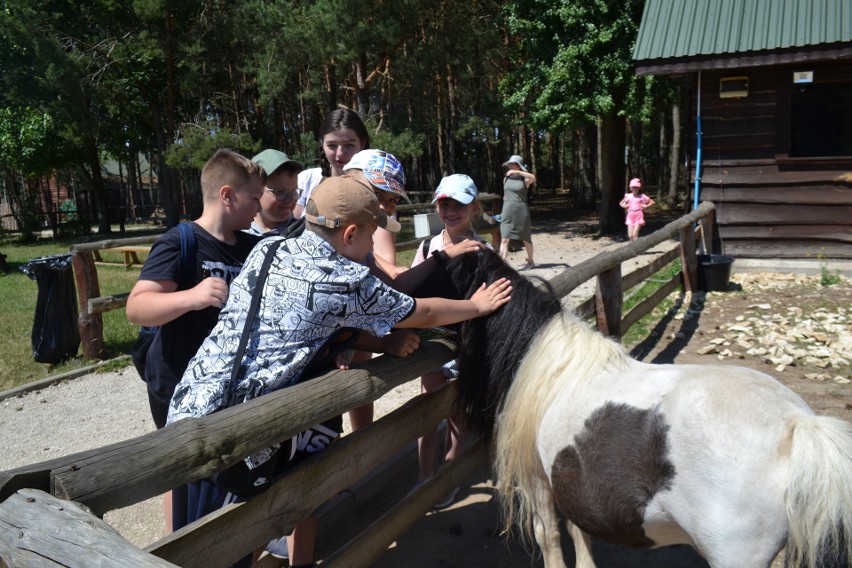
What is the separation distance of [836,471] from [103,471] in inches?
70.2

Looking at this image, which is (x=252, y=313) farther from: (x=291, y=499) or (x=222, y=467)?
(x=291, y=499)

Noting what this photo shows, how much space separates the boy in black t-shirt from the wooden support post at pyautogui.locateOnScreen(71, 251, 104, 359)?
471cm

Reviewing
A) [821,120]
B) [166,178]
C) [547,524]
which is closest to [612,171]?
[821,120]

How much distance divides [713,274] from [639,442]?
683 centimetres

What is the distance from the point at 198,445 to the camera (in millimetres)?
1565

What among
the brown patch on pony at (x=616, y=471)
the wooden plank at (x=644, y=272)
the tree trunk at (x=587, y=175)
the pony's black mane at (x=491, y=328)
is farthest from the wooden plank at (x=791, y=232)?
the tree trunk at (x=587, y=175)

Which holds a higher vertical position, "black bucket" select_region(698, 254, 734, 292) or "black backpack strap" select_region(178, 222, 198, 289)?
"black backpack strap" select_region(178, 222, 198, 289)

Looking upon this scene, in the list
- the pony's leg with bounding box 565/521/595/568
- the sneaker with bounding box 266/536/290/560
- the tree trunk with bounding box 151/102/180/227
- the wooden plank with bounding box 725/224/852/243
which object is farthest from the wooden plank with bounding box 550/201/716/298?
the tree trunk with bounding box 151/102/180/227

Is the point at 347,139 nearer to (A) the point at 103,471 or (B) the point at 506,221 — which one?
(A) the point at 103,471

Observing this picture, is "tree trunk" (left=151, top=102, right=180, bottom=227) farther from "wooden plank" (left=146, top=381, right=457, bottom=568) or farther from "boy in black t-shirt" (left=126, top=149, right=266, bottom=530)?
"wooden plank" (left=146, top=381, right=457, bottom=568)

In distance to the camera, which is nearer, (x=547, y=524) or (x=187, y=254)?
(x=187, y=254)

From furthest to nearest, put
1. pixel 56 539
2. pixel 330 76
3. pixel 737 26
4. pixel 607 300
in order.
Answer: pixel 330 76, pixel 737 26, pixel 607 300, pixel 56 539

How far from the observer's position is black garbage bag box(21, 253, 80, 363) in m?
6.28

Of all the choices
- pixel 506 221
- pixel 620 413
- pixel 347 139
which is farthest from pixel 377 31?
pixel 620 413
